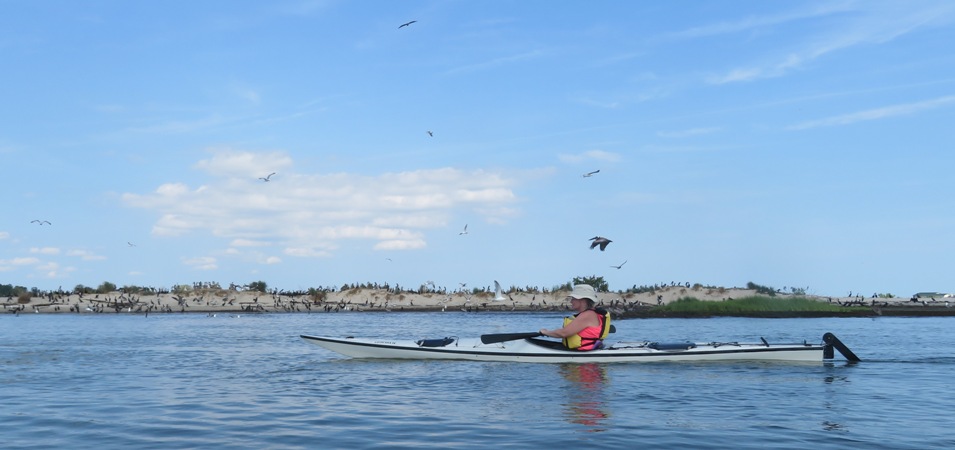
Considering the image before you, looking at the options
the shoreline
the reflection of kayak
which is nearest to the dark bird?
the reflection of kayak

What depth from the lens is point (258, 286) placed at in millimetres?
54875

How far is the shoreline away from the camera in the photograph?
1689 inches

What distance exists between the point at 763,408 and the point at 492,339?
22.0 feet

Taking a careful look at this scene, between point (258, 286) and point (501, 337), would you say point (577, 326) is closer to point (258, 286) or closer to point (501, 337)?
point (501, 337)

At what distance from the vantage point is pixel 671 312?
40.6 m

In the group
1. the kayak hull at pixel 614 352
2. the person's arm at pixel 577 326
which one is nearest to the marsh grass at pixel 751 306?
the kayak hull at pixel 614 352

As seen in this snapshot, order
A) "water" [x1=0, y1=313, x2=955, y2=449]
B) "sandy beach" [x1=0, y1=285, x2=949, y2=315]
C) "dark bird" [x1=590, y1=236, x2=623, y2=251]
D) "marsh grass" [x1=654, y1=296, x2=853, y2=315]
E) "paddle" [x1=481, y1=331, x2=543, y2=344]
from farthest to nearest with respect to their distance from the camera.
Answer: "sandy beach" [x1=0, y1=285, x2=949, y2=315]
"marsh grass" [x1=654, y1=296, x2=853, y2=315]
"dark bird" [x1=590, y1=236, x2=623, y2=251]
"paddle" [x1=481, y1=331, x2=543, y2=344]
"water" [x1=0, y1=313, x2=955, y2=449]

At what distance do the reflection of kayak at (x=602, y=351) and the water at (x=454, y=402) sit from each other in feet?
0.74

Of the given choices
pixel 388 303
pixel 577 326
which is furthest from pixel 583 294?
pixel 388 303

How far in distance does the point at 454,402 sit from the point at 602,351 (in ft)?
16.6

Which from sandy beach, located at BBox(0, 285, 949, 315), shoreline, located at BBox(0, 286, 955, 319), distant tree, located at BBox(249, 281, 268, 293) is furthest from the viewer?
distant tree, located at BBox(249, 281, 268, 293)

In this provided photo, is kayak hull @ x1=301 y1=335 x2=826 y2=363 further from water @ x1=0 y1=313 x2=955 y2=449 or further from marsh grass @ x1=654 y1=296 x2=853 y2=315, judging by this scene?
marsh grass @ x1=654 y1=296 x2=853 y2=315

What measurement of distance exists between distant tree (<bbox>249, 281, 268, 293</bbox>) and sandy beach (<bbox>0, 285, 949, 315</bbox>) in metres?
1.78

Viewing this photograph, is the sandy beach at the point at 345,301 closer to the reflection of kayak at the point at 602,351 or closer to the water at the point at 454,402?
the reflection of kayak at the point at 602,351
